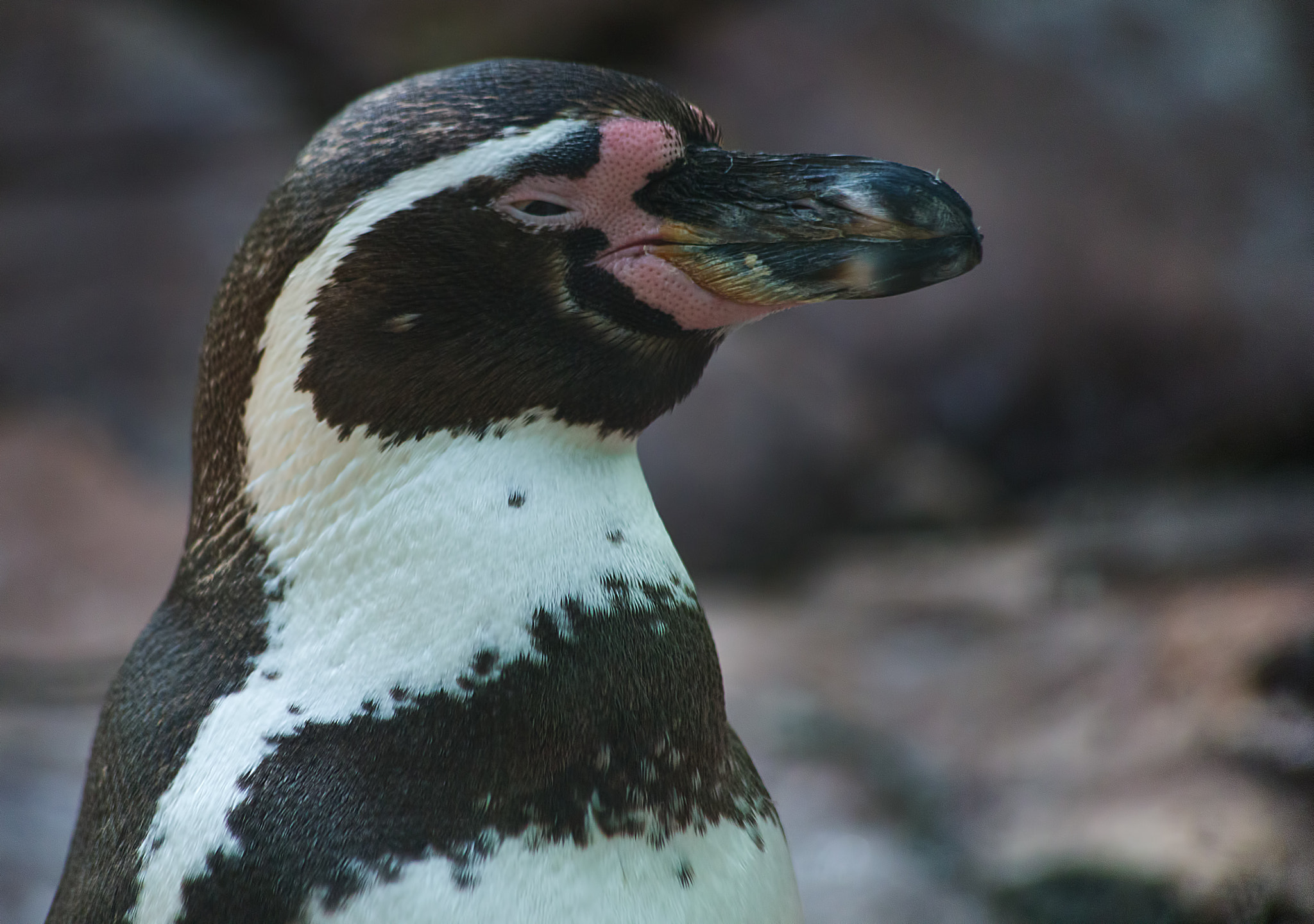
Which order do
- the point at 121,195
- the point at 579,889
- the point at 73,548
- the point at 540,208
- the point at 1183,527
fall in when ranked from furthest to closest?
the point at 121,195 → the point at 1183,527 → the point at 73,548 → the point at 540,208 → the point at 579,889

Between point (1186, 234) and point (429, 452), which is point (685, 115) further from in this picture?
point (1186, 234)

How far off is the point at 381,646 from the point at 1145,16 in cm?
593

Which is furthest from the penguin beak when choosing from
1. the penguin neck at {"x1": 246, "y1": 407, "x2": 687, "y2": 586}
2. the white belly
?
the white belly

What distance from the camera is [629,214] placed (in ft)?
5.13

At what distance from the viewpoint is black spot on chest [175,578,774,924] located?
4.63 feet

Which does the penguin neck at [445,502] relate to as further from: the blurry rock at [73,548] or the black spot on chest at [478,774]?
the blurry rock at [73,548]

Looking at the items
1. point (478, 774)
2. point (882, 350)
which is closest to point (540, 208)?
point (478, 774)

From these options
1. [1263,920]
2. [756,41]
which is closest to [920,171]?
[1263,920]

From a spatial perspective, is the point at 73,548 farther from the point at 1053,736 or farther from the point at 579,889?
the point at 579,889

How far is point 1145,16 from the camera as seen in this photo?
6.18 m

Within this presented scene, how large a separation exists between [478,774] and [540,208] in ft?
2.20

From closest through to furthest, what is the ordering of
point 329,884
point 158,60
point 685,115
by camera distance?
point 329,884, point 685,115, point 158,60

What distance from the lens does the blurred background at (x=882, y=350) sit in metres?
4.23

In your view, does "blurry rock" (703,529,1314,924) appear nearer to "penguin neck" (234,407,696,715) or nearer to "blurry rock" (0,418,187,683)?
"penguin neck" (234,407,696,715)
